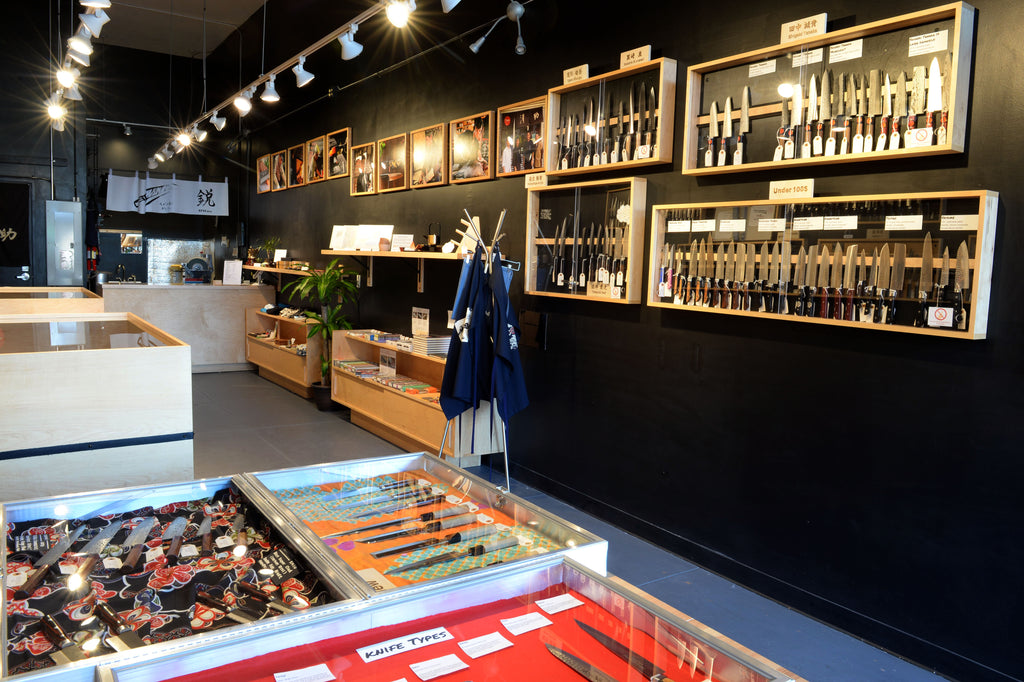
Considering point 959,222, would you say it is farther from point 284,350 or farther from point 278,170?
point 278,170

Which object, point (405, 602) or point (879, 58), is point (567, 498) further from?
point (405, 602)

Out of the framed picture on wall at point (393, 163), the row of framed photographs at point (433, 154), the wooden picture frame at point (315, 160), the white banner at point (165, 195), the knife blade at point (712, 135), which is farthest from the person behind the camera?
the white banner at point (165, 195)

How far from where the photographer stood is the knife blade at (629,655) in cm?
137

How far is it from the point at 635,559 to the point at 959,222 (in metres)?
2.21

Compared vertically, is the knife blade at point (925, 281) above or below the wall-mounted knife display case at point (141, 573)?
above

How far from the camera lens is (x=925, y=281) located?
2.85m

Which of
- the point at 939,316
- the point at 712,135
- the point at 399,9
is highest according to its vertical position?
the point at 399,9

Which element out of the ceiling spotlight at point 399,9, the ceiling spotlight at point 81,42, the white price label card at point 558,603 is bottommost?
the white price label card at point 558,603

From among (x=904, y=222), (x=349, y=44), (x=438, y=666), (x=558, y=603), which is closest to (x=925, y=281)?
(x=904, y=222)

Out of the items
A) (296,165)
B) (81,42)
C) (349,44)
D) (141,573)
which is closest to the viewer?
(141,573)

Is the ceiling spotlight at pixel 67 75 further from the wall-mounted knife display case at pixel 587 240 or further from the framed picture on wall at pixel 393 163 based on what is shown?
the wall-mounted knife display case at pixel 587 240

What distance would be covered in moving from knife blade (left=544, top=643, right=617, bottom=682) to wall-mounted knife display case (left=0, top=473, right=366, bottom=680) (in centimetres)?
41

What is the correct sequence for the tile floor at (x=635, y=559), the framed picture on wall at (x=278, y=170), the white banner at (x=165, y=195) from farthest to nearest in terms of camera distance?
the white banner at (x=165, y=195) < the framed picture on wall at (x=278, y=170) < the tile floor at (x=635, y=559)

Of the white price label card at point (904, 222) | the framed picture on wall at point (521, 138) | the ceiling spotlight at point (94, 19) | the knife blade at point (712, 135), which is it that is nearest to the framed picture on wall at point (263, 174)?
the ceiling spotlight at point (94, 19)
